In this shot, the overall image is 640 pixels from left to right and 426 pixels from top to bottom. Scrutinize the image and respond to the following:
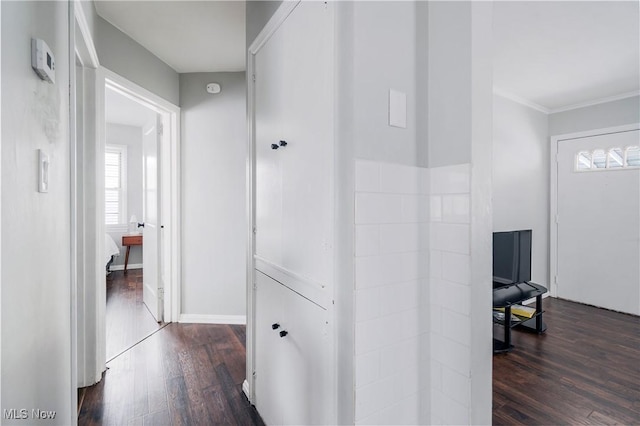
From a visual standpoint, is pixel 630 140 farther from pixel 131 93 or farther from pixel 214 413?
pixel 131 93

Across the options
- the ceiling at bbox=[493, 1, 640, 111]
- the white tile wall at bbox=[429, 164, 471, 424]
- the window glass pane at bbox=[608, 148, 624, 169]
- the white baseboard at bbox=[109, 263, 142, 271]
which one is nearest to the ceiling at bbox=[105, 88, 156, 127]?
the white baseboard at bbox=[109, 263, 142, 271]

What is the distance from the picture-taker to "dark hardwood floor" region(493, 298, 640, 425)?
6.25 feet

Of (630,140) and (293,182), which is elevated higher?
(630,140)

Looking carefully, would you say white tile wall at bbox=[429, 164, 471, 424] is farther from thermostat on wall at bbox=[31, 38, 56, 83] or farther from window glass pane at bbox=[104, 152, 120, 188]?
window glass pane at bbox=[104, 152, 120, 188]

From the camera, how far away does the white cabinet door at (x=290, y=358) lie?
1.17 m

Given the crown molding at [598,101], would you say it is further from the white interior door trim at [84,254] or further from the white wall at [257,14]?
the white interior door trim at [84,254]

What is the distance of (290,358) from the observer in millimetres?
1429

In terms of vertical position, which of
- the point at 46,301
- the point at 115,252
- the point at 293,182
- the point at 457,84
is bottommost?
the point at 115,252

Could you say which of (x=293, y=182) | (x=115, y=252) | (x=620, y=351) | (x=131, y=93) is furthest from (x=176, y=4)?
(x=620, y=351)

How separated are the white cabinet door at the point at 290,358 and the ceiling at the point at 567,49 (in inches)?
96.2

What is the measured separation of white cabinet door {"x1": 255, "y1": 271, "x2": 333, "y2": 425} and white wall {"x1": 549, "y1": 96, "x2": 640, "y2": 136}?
4584 mm

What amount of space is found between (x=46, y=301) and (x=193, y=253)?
227 cm

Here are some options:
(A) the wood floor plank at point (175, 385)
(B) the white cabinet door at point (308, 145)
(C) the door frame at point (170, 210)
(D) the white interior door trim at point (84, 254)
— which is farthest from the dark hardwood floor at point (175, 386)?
(B) the white cabinet door at point (308, 145)

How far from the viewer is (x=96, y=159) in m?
2.15
